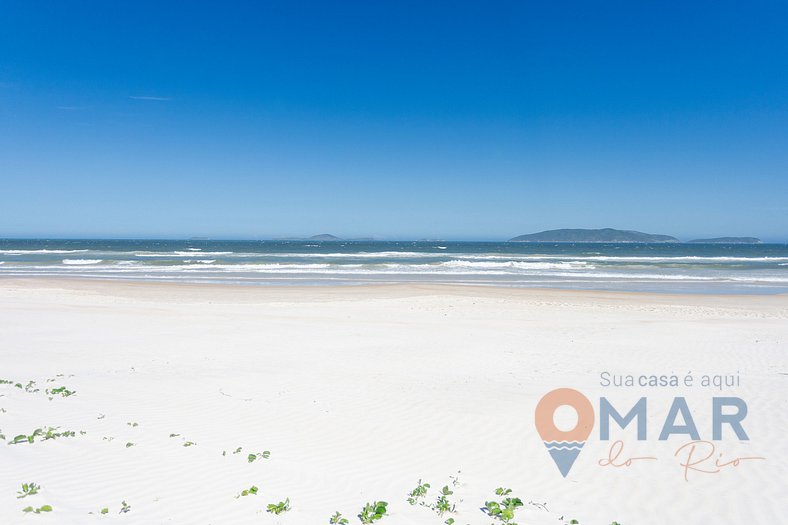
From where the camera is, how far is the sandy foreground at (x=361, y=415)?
13.5 feet

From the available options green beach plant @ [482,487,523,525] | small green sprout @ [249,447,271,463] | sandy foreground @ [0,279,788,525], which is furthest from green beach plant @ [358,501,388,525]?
small green sprout @ [249,447,271,463]

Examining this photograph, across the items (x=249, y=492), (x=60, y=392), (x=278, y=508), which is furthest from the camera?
(x=60, y=392)

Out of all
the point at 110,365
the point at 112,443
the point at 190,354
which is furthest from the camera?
the point at 190,354

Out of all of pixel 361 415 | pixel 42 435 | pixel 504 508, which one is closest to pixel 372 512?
pixel 504 508

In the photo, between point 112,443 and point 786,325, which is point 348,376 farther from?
point 786,325

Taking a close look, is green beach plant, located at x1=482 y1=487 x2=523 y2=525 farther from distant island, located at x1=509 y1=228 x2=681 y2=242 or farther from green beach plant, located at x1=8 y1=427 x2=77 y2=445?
distant island, located at x1=509 y1=228 x2=681 y2=242

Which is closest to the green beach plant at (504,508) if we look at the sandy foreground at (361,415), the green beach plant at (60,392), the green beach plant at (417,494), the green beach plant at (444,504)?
the sandy foreground at (361,415)

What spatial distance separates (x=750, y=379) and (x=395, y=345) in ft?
21.4

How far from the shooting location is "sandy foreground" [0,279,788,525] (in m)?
4.12

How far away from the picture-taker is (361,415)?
625 centimetres

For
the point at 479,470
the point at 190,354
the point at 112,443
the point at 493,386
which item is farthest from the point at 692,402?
the point at 190,354

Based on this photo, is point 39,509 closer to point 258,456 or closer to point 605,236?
point 258,456

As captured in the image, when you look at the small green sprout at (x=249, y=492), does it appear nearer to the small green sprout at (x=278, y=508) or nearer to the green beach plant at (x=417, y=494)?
the small green sprout at (x=278, y=508)

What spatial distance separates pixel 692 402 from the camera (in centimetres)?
668
